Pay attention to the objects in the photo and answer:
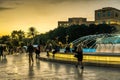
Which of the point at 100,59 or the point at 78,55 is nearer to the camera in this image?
the point at 78,55

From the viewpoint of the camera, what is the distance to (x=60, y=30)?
13888 centimetres

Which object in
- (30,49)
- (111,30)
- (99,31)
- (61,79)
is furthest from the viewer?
(111,30)

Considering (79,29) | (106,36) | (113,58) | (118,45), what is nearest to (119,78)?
(113,58)

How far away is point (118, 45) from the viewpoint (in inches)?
1571

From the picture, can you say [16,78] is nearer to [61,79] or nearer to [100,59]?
[61,79]

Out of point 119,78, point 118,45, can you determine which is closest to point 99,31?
point 118,45

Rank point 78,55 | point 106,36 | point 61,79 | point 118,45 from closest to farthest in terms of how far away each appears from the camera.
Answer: point 61,79 < point 78,55 < point 118,45 < point 106,36

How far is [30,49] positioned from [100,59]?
243 inches

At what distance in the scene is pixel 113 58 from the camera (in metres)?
25.6

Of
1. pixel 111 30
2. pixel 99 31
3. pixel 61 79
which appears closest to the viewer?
pixel 61 79

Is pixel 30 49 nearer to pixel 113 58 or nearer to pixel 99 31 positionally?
pixel 113 58

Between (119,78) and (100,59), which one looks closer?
(119,78)

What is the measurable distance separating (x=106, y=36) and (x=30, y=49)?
21.1 m

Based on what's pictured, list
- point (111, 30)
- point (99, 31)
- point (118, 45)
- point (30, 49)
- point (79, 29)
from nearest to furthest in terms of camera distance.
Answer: point (30, 49) < point (118, 45) < point (79, 29) < point (99, 31) < point (111, 30)
